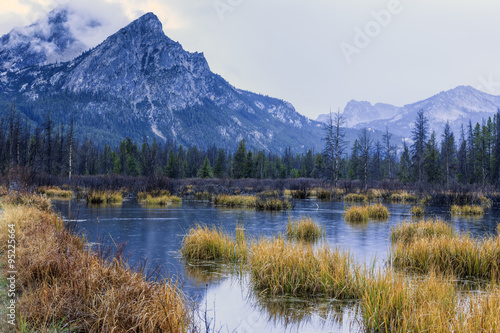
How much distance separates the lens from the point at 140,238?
47.9ft

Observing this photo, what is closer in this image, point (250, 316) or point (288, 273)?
point (250, 316)

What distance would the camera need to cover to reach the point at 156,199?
30484mm

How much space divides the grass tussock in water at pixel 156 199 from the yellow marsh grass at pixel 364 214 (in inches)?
594

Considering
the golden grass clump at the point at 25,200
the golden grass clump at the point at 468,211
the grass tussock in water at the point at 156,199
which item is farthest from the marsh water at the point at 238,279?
the grass tussock in water at the point at 156,199

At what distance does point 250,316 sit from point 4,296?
12.7 ft

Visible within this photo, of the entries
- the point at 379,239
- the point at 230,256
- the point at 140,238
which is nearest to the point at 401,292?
the point at 230,256

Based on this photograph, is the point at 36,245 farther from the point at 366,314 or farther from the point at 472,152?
the point at 472,152

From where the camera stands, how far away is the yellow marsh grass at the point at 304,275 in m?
7.18

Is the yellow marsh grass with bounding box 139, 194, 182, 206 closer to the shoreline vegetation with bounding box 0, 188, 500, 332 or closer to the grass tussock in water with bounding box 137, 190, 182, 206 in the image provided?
the grass tussock in water with bounding box 137, 190, 182, 206

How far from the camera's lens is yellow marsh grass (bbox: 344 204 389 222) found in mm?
20859

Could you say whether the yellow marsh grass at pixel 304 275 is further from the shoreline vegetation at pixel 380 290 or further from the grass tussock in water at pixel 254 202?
the grass tussock in water at pixel 254 202

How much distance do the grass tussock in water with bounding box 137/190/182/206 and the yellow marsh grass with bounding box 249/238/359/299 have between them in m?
23.2

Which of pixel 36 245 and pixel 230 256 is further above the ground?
pixel 36 245

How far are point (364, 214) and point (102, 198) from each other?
20.1 m
